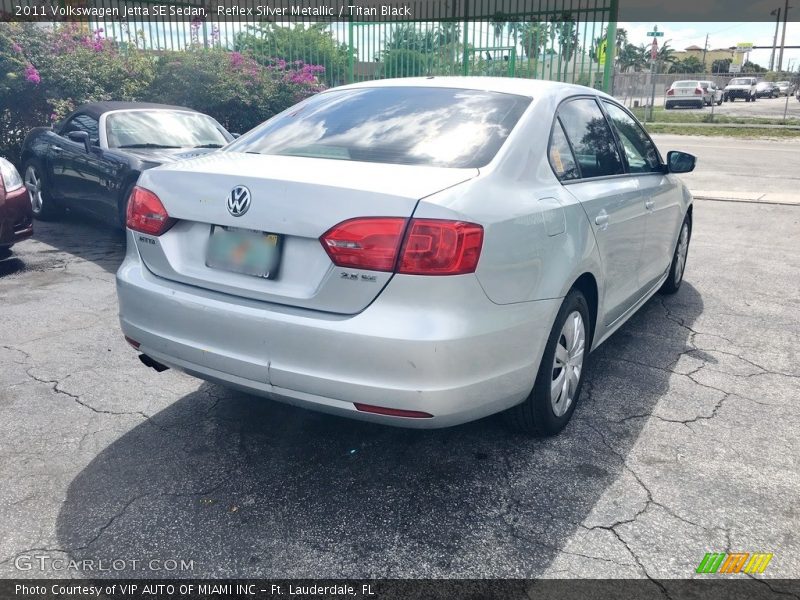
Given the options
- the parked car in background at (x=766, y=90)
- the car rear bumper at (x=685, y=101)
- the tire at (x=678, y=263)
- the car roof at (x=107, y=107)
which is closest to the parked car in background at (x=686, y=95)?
the car rear bumper at (x=685, y=101)

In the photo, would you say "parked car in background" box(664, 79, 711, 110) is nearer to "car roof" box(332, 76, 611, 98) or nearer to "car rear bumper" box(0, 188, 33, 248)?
"car rear bumper" box(0, 188, 33, 248)

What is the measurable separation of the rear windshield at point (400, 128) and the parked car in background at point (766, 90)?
65900 millimetres

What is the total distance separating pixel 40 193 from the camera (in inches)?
345

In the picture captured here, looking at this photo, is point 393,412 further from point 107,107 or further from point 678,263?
point 107,107

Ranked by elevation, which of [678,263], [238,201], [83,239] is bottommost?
[83,239]

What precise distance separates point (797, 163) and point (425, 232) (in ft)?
56.8

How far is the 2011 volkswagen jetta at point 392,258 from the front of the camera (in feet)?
8.40

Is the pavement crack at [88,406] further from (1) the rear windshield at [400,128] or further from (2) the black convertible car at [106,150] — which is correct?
(2) the black convertible car at [106,150]

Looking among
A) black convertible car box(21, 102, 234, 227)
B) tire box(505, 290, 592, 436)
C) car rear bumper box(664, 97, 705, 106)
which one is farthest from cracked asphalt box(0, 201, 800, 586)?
car rear bumper box(664, 97, 705, 106)

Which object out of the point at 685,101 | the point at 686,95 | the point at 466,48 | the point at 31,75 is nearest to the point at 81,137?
the point at 31,75

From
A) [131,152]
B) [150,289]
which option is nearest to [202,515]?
[150,289]

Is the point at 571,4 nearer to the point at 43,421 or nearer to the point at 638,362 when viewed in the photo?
the point at 638,362

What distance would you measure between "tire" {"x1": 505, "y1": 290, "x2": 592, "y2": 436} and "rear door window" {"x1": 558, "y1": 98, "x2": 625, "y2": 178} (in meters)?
0.77
